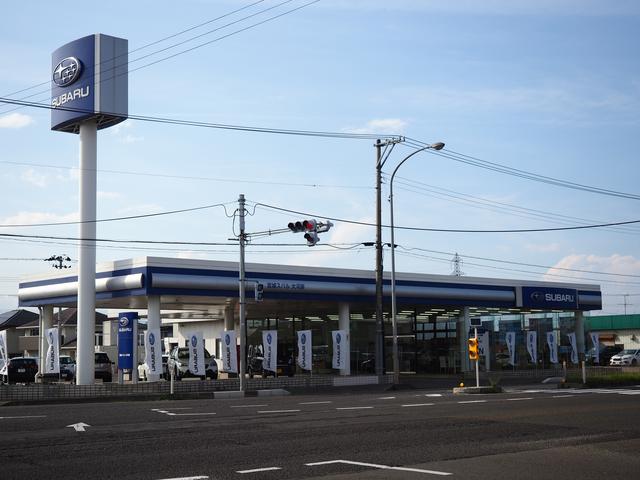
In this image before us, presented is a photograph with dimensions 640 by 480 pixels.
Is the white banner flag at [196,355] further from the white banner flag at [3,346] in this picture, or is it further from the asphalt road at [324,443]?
the asphalt road at [324,443]

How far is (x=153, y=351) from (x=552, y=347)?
26674 mm

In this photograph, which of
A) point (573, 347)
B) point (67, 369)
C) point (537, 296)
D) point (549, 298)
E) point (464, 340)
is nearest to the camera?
point (67, 369)

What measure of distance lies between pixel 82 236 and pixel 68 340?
46639mm

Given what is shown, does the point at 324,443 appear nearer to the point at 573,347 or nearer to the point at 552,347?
the point at 552,347

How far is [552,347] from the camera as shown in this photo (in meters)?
49.8

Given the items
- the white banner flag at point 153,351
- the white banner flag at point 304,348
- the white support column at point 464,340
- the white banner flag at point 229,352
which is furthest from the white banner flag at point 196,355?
the white support column at point 464,340

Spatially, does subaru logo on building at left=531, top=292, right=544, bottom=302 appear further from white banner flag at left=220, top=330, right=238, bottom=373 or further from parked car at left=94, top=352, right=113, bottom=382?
parked car at left=94, top=352, right=113, bottom=382

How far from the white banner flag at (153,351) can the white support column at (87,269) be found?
2.40 m

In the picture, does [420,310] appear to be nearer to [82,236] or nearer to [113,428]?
[82,236]

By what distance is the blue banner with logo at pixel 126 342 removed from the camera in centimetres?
3406

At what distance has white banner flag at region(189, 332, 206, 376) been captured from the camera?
1391 inches

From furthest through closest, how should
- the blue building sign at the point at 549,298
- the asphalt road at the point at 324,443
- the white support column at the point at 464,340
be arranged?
the blue building sign at the point at 549,298 < the white support column at the point at 464,340 < the asphalt road at the point at 324,443

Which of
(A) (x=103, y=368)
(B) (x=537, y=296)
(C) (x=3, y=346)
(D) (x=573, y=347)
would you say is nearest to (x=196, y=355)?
(C) (x=3, y=346)

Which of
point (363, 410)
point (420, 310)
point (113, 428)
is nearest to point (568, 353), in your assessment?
point (420, 310)
